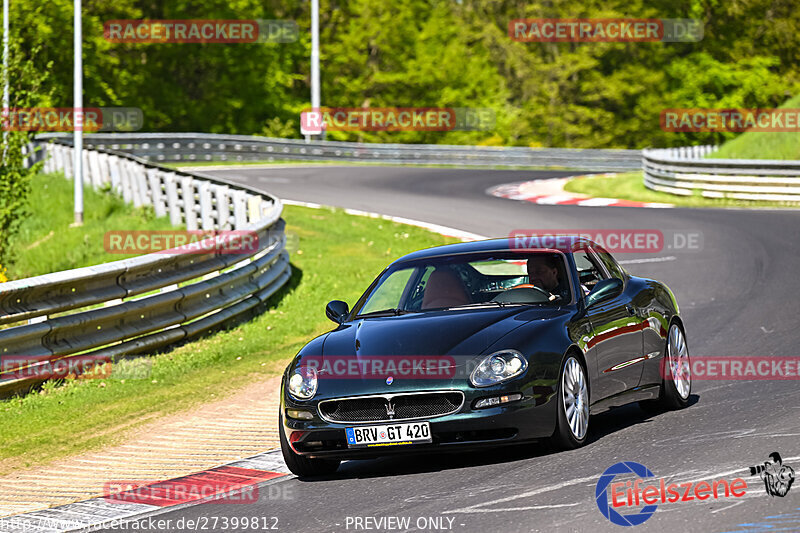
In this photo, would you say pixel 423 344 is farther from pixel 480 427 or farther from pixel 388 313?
pixel 388 313

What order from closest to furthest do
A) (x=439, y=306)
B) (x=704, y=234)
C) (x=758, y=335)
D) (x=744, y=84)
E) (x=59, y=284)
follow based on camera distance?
(x=439, y=306) < (x=59, y=284) < (x=758, y=335) < (x=704, y=234) < (x=744, y=84)

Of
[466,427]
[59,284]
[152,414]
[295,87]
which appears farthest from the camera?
[295,87]

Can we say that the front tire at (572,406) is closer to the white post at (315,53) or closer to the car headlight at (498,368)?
the car headlight at (498,368)

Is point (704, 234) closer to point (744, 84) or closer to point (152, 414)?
point (152, 414)

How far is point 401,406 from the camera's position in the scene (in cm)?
719

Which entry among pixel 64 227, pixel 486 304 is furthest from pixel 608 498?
pixel 64 227

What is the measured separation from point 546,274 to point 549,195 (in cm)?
2291

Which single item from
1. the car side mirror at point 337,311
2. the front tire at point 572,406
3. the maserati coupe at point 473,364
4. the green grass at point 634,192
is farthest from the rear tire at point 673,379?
the green grass at point 634,192

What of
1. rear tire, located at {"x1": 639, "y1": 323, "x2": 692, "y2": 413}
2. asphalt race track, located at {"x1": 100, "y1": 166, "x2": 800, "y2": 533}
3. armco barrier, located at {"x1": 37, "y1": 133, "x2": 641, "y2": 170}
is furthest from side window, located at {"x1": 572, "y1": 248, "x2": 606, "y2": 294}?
armco barrier, located at {"x1": 37, "y1": 133, "x2": 641, "y2": 170}

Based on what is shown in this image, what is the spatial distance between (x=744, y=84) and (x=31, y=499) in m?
61.4

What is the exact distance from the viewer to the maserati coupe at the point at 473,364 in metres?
7.13

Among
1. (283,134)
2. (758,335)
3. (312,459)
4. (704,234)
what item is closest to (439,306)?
(312,459)

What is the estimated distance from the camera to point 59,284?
34.9 ft

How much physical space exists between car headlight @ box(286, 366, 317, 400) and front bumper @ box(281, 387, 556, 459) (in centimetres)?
26
